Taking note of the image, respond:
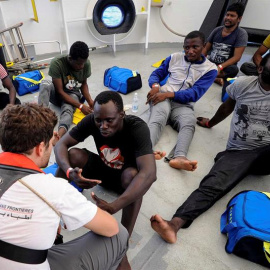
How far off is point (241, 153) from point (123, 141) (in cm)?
94

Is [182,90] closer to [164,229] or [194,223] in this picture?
[194,223]

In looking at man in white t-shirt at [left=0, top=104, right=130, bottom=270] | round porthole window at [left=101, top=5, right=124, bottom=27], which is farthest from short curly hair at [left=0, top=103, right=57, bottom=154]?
round porthole window at [left=101, top=5, right=124, bottom=27]

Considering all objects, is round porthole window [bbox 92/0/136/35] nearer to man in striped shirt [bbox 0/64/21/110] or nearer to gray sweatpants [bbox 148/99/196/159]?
man in striped shirt [bbox 0/64/21/110]

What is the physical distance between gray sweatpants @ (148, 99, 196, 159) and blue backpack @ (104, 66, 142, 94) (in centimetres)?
79

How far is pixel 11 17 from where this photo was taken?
137 inches

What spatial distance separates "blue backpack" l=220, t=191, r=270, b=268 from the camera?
1.27m

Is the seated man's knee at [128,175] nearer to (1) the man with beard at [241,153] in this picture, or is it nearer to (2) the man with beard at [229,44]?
(1) the man with beard at [241,153]

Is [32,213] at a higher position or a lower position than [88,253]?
higher

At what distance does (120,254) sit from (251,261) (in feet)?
2.76

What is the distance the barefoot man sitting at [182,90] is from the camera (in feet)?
7.12

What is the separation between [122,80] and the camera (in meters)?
3.04

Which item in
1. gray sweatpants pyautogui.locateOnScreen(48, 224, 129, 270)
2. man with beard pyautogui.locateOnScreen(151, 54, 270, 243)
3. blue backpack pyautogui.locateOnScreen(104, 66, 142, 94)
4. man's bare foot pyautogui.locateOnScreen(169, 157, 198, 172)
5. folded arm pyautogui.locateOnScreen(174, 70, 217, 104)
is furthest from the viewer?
blue backpack pyautogui.locateOnScreen(104, 66, 142, 94)

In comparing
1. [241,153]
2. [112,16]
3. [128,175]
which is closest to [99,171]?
[128,175]

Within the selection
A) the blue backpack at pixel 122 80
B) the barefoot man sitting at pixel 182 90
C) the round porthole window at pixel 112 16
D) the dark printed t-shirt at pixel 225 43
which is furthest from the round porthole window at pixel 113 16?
the barefoot man sitting at pixel 182 90
